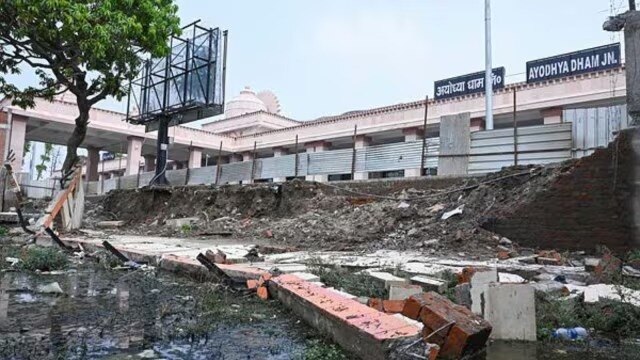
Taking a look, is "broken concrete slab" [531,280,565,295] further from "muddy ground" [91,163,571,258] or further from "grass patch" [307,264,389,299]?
"muddy ground" [91,163,571,258]

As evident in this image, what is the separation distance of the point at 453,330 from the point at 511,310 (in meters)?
0.71

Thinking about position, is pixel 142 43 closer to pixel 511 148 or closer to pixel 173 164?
pixel 511 148

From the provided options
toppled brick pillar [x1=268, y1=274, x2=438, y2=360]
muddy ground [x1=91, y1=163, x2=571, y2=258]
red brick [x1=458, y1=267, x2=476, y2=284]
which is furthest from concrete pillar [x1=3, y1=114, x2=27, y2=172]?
red brick [x1=458, y1=267, x2=476, y2=284]

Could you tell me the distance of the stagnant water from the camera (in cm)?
245

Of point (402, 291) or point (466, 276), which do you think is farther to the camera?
point (466, 276)

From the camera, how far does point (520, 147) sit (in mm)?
9367

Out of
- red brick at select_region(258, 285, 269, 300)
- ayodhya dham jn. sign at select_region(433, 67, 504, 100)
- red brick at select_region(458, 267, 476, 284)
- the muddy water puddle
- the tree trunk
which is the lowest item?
the muddy water puddle

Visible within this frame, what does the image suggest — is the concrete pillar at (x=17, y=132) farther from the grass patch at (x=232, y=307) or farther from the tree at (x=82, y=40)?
the grass patch at (x=232, y=307)

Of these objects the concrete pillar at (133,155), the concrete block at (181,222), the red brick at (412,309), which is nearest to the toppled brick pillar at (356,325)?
the red brick at (412,309)

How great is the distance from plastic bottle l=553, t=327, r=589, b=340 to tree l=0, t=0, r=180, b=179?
982cm

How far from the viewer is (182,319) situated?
314 cm

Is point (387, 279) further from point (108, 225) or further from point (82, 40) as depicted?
point (108, 225)

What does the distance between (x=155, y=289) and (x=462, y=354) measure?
303cm

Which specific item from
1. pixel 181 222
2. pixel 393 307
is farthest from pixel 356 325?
pixel 181 222
